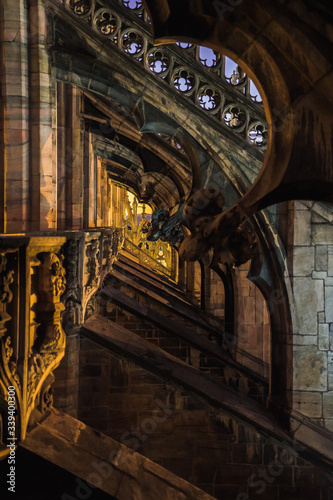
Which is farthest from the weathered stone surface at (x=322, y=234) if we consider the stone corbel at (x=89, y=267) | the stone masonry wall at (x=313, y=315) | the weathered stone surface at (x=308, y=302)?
the stone corbel at (x=89, y=267)

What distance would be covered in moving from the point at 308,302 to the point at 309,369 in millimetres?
676

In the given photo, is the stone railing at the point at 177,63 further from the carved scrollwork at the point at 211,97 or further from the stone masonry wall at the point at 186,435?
the stone masonry wall at the point at 186,435

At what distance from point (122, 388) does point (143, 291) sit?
520cm

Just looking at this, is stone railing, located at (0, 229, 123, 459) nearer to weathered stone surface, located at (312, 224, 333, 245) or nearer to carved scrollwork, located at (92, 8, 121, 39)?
carved scrollwork, located at (92, 8, 121, 39)

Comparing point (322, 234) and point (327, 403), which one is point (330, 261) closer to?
point (322, 234)

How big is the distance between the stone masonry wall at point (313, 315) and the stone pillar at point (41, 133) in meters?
2.50

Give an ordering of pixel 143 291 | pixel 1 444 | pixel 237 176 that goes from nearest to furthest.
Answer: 1. pixel 1 444
2. pixel 237 176
3. pixel 143 291

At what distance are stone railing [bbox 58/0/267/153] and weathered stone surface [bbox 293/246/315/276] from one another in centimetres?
131

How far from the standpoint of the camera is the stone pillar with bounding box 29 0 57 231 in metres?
4.61

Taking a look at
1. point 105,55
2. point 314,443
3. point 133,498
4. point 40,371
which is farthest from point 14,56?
point 314,443

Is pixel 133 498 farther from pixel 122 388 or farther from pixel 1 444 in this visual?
pixel 122 388

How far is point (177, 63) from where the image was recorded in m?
3.93

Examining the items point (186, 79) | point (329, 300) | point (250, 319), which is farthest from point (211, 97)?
point (250, 319)

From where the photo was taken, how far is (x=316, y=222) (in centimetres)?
464
